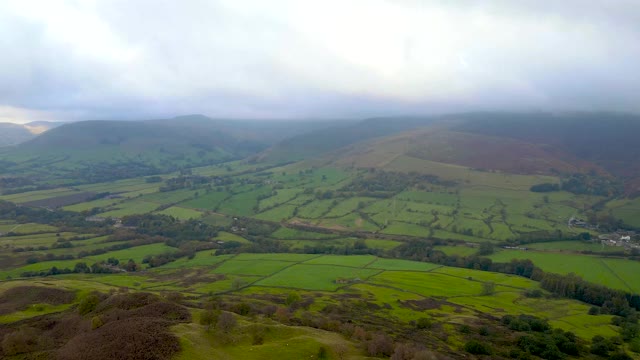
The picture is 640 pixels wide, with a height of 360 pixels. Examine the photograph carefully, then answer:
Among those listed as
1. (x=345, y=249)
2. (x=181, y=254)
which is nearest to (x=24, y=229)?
(x=181, y=254)

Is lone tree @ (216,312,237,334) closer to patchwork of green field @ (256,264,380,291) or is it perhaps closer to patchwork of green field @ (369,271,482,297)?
patchwork of green field @ (256,264,380,291)

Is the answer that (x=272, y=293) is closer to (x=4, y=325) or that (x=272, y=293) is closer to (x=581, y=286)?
(x=4, y=325)

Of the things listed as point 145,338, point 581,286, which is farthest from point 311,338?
point 581,286

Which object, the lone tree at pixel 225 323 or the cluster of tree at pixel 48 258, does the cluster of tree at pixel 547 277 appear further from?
the cluster of tree at pixel 48 258

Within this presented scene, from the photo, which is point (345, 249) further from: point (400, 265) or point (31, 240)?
point (31, 240)

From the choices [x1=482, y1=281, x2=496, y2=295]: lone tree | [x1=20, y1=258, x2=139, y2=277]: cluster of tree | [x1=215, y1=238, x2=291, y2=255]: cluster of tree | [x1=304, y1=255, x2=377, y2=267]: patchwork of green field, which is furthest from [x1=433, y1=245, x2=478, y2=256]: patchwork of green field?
[x1=20, y1=258, x2=139, y2=277]: cluster of tree

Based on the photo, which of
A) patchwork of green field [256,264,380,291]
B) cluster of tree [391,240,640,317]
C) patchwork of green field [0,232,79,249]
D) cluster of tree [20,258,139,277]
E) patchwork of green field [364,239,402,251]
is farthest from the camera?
patchwork of green field [364,239,402,251]

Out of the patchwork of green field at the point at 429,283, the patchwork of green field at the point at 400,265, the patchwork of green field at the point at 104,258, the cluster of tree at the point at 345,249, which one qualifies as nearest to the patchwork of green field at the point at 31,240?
the patchwork of green field at the point at 104,258

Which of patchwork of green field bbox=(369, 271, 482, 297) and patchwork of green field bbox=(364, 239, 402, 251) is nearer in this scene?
patchwork of green field bbox=(369, 271, 482, 297)
